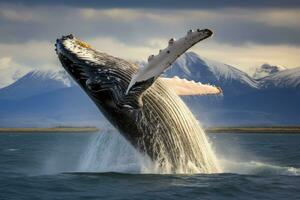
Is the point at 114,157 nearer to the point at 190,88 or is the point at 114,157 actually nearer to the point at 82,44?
the point at 190,88

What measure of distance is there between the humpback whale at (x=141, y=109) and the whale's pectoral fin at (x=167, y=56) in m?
0.64

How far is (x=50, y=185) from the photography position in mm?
12633

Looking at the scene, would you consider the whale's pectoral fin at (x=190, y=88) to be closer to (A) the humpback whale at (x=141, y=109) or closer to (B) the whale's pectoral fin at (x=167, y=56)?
(A) the humpback whale at (x=141, y=109)

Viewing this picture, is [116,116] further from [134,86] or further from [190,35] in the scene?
[190,35]

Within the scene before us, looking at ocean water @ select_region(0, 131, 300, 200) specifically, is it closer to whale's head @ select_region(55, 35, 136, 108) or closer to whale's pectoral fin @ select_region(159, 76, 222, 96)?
whale's pectoral fin @ select_region(159, 76, 222, 96)

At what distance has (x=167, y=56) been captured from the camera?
10.2 metres

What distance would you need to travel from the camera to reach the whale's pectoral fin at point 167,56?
996 cm

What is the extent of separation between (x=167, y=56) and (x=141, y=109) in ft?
6.06

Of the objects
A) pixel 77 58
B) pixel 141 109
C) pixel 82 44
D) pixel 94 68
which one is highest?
pixel 82 44

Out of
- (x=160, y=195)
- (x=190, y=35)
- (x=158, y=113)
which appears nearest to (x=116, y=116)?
(x=158, y=113)

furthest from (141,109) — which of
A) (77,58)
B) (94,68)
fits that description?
(77,58)

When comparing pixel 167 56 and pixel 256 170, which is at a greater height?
pixel 167 56

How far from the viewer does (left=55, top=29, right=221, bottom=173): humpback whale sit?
1157 cm

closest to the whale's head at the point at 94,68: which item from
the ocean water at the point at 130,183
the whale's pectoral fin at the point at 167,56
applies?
the whale's pectoral fin at the point at 167,56
